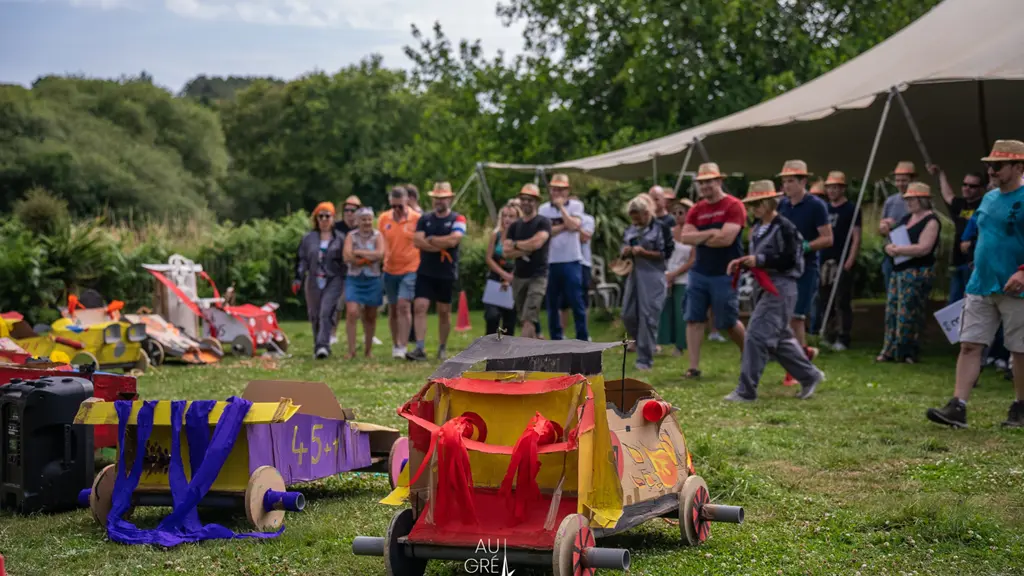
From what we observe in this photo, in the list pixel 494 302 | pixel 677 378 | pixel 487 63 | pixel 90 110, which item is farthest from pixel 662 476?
pixel 90 110

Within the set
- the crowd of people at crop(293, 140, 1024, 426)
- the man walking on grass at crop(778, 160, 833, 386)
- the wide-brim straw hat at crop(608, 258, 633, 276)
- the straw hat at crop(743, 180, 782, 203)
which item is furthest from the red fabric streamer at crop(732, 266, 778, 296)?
the wide-brim straw hat at crop(608, 258, 633, 276)

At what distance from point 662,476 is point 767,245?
4935 mm

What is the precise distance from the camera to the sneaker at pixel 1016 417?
796 centimetres

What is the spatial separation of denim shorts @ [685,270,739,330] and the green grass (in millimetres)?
1146

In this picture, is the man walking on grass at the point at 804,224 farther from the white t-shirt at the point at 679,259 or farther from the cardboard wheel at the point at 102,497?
the cardboard wheel at the point at 102,497

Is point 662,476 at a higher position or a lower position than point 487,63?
lower

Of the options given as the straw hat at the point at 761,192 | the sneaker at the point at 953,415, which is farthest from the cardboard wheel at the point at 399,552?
the straw hat at the point at 761,192

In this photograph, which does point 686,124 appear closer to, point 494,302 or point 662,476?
point 494,302

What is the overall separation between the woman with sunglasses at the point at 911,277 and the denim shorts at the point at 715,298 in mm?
2824

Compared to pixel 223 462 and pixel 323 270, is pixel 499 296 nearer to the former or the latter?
pixel 323 270

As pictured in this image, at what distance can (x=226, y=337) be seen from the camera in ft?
50.1

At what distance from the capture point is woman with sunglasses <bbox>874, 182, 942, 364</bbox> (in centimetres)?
1250

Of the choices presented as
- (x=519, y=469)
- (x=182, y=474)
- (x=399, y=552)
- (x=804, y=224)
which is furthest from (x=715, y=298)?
(x=399, y=552)

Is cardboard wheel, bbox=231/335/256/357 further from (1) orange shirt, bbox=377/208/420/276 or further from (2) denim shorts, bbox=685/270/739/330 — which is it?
(2) denim shorts, bbox=685/270/739/330
